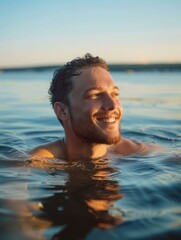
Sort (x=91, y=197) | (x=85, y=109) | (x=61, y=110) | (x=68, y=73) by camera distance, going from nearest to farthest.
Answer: (x=91, y=197) < (x=85, y=109) < (x=68, y=73) < (x=61, y=110)

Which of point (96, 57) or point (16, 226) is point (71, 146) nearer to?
point (96, 57)

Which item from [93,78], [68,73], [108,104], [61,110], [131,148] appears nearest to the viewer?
[108,104]

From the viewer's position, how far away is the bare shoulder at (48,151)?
4.93 metres

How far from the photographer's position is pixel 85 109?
14.5 ft

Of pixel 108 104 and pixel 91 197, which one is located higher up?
pixel 108 104

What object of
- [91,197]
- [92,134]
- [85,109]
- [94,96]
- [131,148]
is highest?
[94,96]

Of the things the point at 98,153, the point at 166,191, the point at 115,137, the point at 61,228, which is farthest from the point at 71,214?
the point at 98,153

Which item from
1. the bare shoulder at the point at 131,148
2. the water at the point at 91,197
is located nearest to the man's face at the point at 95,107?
the water at the point at 91,197

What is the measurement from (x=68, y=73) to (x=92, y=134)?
3.20 ft

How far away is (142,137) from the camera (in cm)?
771

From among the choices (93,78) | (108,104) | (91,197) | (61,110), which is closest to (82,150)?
(61,110)

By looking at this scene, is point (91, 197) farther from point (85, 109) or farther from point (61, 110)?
point (61, 110)

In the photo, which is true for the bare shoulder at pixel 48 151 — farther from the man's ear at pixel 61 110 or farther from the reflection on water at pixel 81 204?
the reflection on water at pixel 81 204

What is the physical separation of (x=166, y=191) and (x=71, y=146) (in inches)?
72.4
